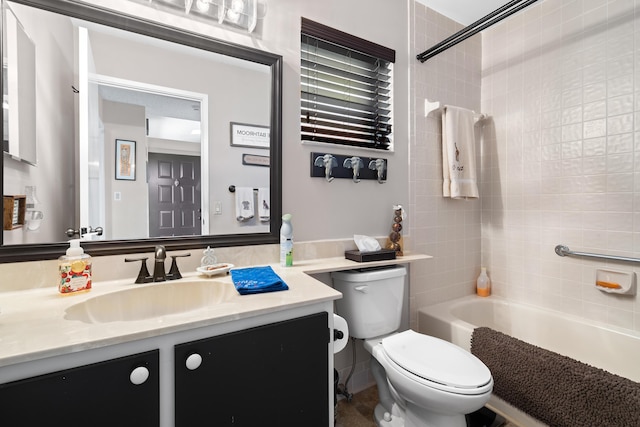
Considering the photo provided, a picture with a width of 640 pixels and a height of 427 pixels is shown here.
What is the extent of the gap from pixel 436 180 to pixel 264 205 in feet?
4.13

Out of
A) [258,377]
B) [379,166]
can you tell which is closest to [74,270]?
[258,377]

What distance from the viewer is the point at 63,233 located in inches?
41.3

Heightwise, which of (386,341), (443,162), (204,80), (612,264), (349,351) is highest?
(204,80)

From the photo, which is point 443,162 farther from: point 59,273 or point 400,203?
point 59,273

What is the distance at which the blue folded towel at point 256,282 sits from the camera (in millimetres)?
983

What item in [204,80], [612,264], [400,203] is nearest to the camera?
[204,80]

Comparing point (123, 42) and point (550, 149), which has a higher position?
point (123, 42)

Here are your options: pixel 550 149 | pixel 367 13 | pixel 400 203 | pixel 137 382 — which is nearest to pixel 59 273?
pixel 137 382

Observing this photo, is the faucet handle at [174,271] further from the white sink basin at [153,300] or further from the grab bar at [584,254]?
the grab bar at [584,254]

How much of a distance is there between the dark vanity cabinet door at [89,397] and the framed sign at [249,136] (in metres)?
0.95

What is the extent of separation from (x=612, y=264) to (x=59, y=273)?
265 cm

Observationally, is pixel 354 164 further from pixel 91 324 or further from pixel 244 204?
pixel 91 324

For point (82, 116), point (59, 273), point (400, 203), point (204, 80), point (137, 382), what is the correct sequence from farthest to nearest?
1. point (400, 203)
2. point (204, 80)
3. point (82, 116)
4. point (59, 273)
5. point (137, 382)

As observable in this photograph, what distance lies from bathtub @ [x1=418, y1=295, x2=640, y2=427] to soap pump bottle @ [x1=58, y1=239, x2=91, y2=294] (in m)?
1.77
